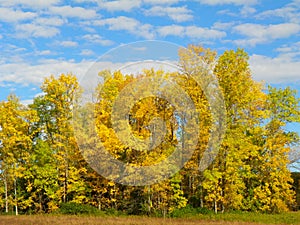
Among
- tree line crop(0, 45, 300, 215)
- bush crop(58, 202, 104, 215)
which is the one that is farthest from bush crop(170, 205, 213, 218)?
bush crop(58, 202, 104, 215)

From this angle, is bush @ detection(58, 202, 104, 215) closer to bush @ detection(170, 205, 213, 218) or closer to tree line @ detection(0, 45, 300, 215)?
tree line @ detection(0, 45, 300, 215)

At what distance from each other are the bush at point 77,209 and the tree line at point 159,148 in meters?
1.00

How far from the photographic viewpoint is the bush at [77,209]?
1230 inches

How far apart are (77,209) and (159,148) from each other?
7.73 metres

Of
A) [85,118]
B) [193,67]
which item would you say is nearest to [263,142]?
[193,67]

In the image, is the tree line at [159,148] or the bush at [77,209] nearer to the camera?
the tree line at [159,148]

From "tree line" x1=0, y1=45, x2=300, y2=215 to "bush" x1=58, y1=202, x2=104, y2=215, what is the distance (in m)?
1.00

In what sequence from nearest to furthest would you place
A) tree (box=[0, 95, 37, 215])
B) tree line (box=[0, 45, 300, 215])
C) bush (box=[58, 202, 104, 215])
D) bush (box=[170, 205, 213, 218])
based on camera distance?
1. bush (box=[170, 205, 213, 218])
2. tree line (box=[0, 45, 300, 215])
3. bush (box=[58, 202, 104, 215])
4. tree (box=[0, 95, 37, 215])

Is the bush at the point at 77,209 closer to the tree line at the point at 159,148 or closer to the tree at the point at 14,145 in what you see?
the tree line at the point at 159,148

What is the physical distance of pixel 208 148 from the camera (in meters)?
30.0

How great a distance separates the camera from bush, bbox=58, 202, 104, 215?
3125cm

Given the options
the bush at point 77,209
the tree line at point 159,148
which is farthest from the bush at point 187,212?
the bush at point 77,209

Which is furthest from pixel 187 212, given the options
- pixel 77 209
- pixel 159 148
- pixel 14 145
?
pixel 14 145

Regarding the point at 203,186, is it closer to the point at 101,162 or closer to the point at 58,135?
the point at 101,162
